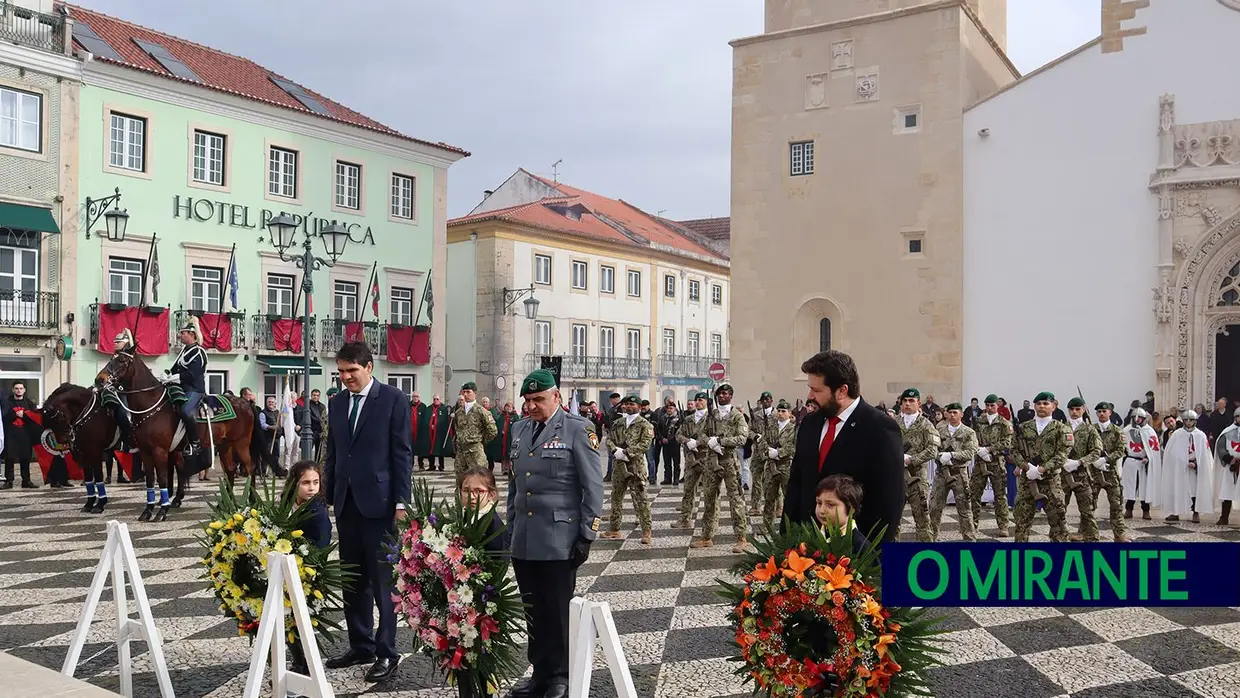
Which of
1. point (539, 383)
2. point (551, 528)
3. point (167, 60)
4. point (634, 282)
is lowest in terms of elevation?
point (551, 528)

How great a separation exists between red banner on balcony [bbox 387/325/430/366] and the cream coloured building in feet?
16.7

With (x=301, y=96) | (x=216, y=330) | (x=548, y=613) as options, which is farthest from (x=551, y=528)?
(x=301, y=96)

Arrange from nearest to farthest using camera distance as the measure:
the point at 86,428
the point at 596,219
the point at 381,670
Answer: the point at 381,670, the point at 86,428, the point at 596,219

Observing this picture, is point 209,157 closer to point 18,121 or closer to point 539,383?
point 18,121

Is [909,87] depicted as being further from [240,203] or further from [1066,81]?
[240,203]

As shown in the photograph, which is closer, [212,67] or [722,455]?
[722,455]

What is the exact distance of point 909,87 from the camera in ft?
84.7

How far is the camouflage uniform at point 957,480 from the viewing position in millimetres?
11570

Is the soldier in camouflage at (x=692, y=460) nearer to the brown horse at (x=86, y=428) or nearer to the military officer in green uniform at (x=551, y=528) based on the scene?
the military officer in green uniform at (x=551, y=528)

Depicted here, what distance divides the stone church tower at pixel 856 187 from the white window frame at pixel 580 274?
1546cm

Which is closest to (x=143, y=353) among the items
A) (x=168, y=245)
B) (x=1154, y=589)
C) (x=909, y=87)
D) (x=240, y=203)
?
(x=168, y=245)

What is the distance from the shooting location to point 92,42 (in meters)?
25.4

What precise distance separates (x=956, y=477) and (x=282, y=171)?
22.9m

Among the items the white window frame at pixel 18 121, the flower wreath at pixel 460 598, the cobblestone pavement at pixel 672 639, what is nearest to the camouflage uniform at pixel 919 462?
the cobblestone pavement at pixel 672 639
